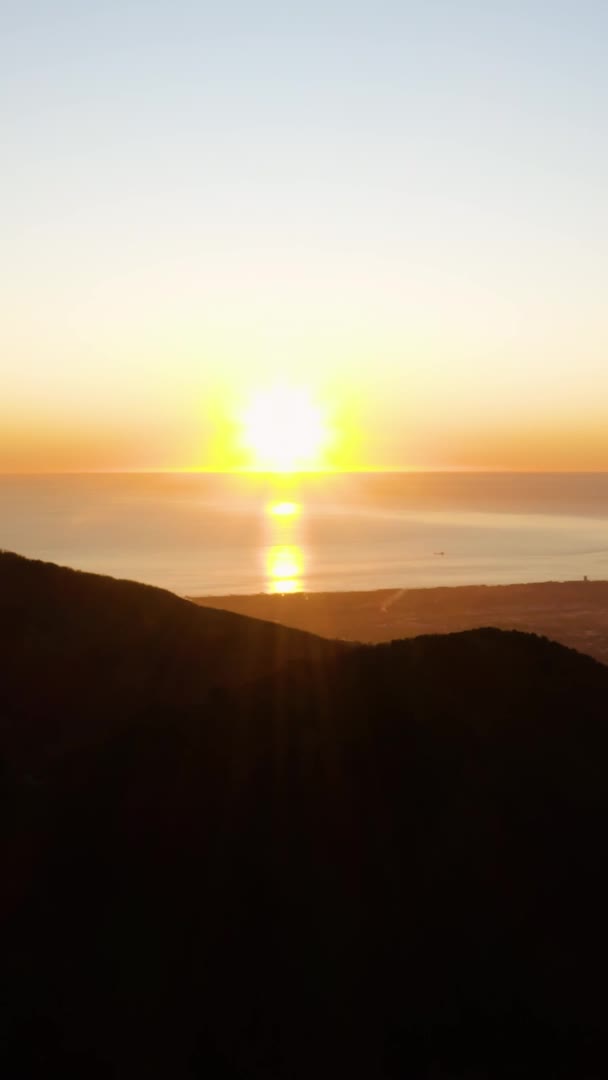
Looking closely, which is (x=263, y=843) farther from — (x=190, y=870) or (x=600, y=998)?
(x=600, y=998)

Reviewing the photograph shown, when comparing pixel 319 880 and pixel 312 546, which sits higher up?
pixel 312 546

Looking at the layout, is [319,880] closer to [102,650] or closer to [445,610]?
[102,650]

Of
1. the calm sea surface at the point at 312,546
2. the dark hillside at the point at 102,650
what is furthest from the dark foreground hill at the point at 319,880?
the calm sea surface at the point at 312,546

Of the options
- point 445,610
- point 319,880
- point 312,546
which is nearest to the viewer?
point 319,880

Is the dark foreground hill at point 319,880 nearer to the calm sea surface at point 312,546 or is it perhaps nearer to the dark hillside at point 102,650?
the dark hillside at point 102,650

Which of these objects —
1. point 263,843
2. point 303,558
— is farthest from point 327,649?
point 303,558

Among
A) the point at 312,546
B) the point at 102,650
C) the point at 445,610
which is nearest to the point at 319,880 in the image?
the point at 102,650
